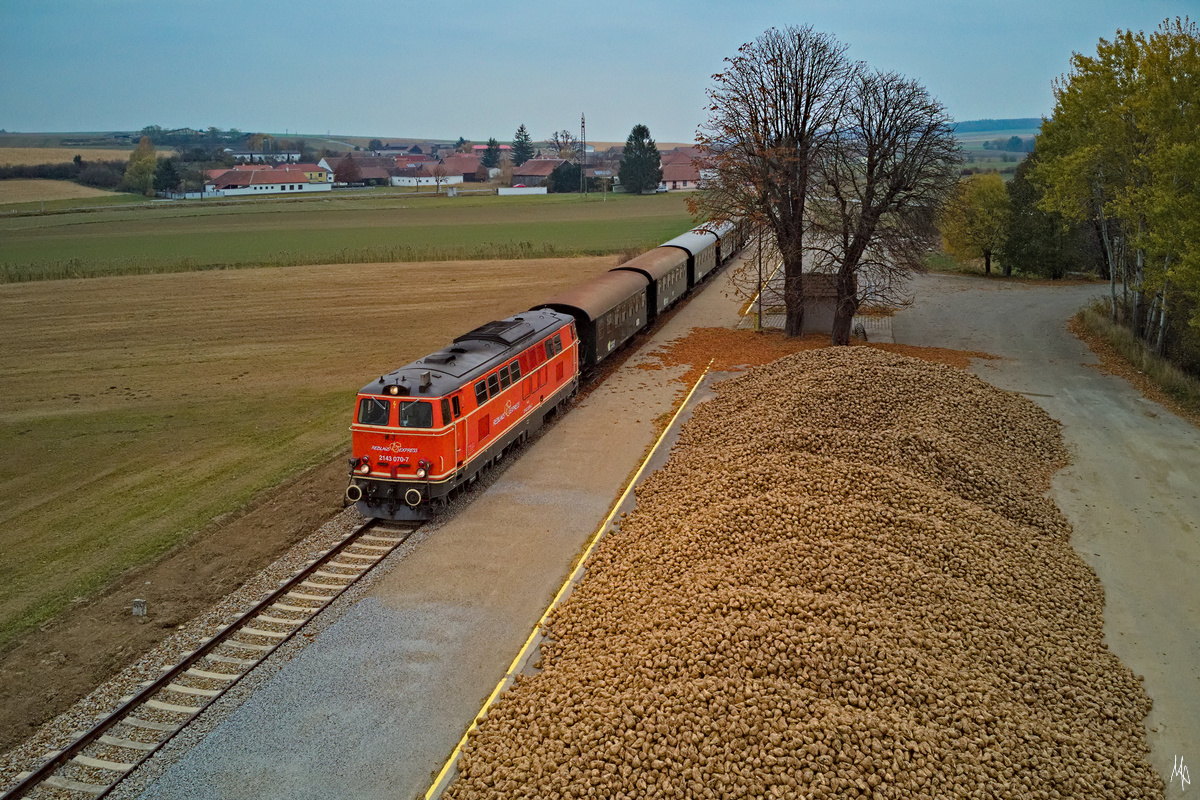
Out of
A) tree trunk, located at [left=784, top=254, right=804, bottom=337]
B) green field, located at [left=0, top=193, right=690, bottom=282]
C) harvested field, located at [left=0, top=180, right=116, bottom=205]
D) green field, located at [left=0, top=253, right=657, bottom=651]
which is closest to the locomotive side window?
green field, located at [left=0, top=253, right=657, bottom=651]

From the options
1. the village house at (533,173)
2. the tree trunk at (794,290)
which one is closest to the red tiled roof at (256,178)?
the village house at (533,173)

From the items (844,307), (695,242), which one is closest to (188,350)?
(695,242)

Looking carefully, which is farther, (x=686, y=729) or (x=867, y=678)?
(x=867, y=678)

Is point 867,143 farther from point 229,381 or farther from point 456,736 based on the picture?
point 456,736

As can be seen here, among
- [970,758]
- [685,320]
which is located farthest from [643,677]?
[685,320]

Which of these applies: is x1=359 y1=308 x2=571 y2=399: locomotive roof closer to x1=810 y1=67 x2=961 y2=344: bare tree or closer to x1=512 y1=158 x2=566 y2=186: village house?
x1=810 y1=67 x2=961 y2=344: bare tree

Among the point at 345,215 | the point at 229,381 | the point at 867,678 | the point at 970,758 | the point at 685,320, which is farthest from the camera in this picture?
the point at 345,215
